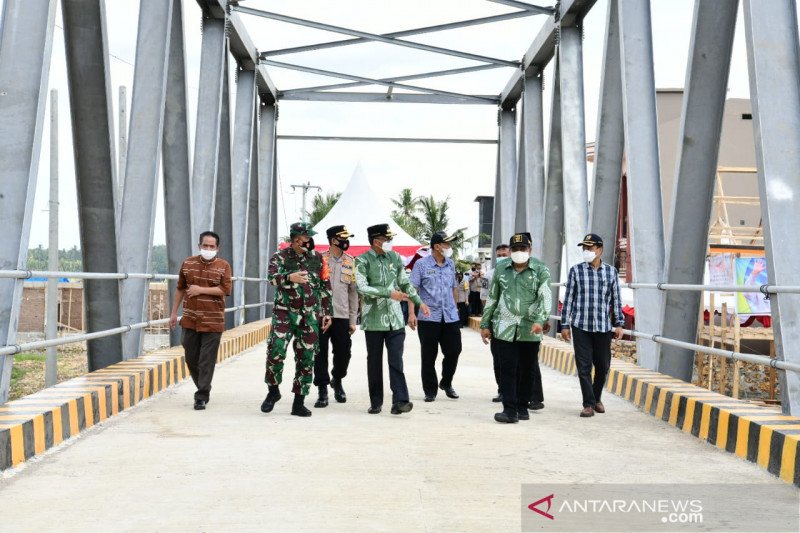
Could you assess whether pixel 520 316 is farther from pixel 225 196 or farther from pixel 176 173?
pixel 225 196

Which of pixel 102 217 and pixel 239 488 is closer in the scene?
pixel 239 488

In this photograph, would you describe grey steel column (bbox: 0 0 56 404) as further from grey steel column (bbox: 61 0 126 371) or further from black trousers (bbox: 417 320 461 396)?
black trousers (bbox: 417 320 461 396)

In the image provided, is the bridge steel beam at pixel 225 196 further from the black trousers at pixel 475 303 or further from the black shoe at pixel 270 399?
the black trousers at pixel 475 303

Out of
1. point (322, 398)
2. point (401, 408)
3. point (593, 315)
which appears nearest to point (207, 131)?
point (322, 398)

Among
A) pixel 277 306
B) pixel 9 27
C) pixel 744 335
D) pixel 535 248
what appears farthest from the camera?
pixel 535 248

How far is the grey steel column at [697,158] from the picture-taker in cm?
736

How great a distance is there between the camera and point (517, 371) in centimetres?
728

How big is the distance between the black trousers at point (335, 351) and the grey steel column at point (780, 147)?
3413mm

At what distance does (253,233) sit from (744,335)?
9.92 meters

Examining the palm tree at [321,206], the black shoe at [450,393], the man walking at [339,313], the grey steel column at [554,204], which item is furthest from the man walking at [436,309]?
the palm tree at [321,206]

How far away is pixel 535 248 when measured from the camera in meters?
16.0

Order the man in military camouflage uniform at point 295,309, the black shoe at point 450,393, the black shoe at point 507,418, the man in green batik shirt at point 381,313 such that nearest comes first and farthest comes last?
the black shoe at point 507,418
the man in military camouflage uniform at point 295,309
the man in green batik shirt at point 381,313
the black shoe at point 450,393

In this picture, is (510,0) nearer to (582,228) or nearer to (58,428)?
(582,228)

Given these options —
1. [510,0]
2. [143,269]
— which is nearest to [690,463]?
[143,269]
